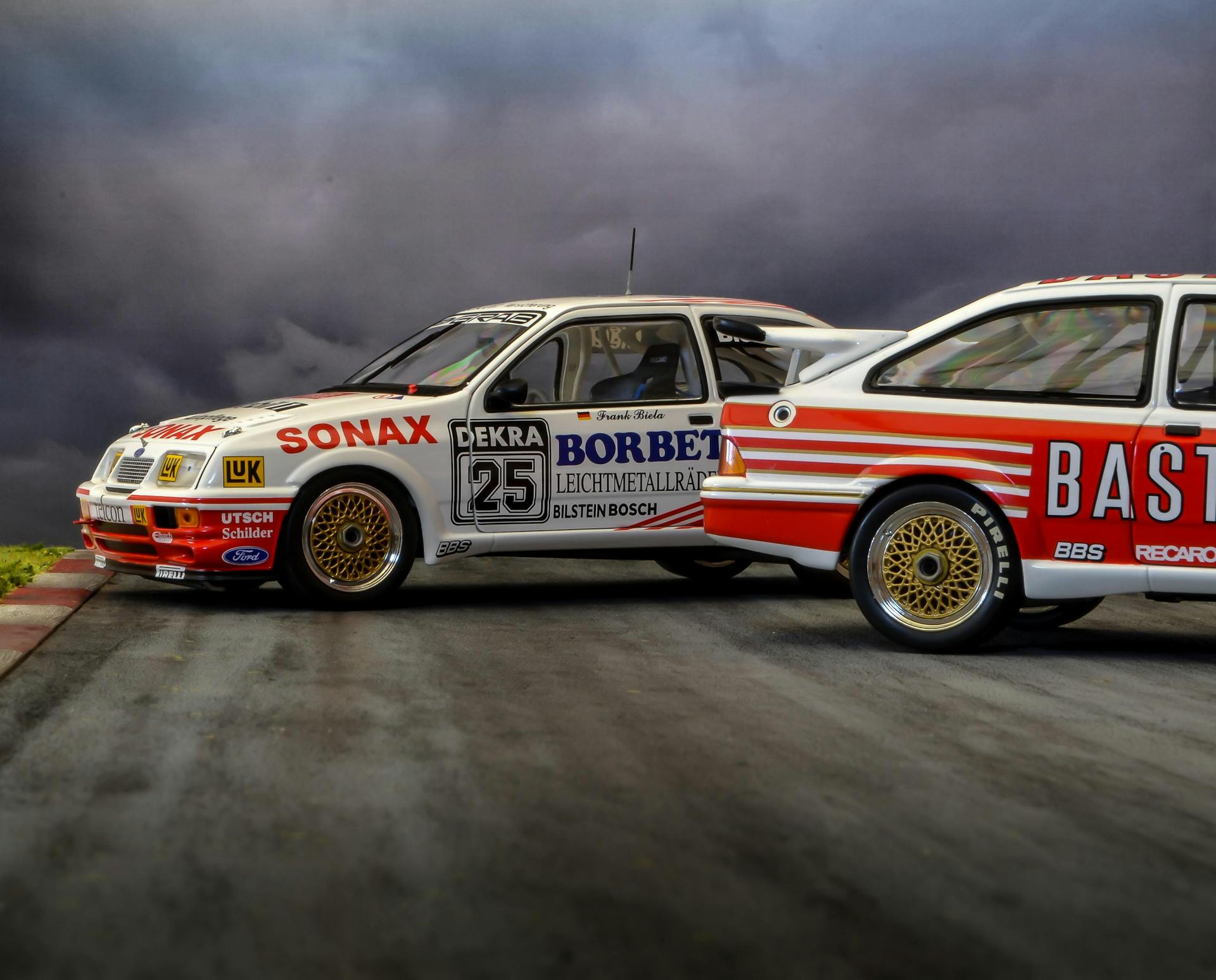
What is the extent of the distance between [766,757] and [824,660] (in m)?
2.19

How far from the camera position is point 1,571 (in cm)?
996

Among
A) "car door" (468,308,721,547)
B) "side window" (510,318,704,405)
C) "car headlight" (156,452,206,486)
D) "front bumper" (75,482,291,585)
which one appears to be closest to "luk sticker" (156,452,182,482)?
"car headlight" (156,452,206,486)

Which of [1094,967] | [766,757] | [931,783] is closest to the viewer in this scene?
[1094,967]

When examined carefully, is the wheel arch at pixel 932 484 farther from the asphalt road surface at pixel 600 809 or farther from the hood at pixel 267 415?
the hood at pixel 267 415

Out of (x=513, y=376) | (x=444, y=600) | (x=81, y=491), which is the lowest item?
(x=444, y=600)

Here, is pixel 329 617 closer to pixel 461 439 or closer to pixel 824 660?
pixel 461 439

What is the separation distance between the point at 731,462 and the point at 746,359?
2140mm

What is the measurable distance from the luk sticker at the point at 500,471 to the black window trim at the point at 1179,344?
138 inches

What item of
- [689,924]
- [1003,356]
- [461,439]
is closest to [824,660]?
[1003,356]

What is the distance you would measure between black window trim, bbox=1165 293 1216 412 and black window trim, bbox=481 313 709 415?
296 cm

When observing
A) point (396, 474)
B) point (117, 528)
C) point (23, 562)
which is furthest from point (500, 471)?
point (23, 562)

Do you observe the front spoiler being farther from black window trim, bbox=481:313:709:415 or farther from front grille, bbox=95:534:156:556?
black window trim, bbox=481:313:709:415

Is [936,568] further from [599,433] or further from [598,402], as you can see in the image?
[598,402]

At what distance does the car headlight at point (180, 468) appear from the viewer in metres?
8.43
